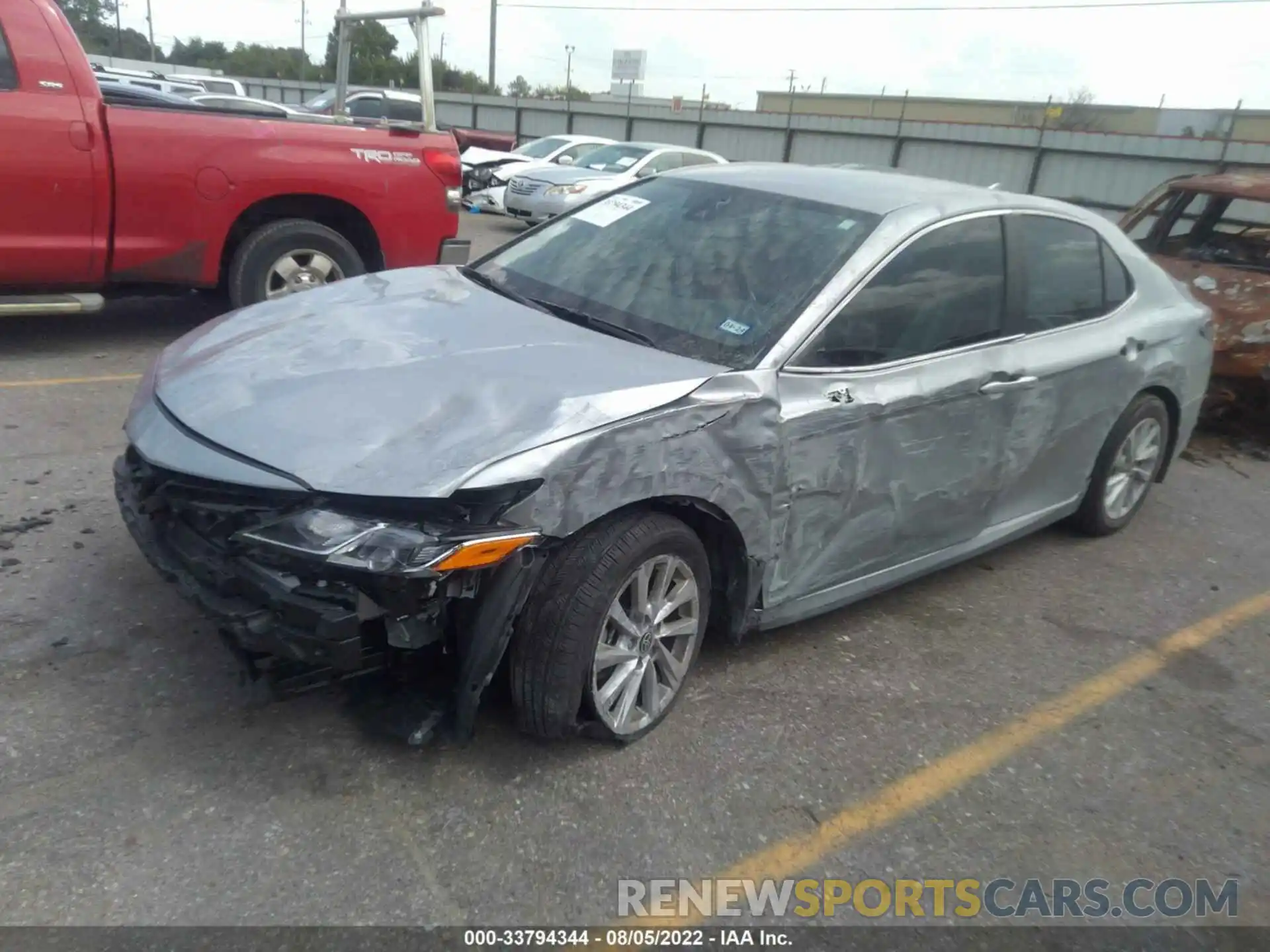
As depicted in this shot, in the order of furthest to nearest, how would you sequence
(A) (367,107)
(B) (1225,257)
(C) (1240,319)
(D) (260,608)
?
(A) (367,107) → (B) (1225,257) → (C) (1240,319) → (D) (260,608)

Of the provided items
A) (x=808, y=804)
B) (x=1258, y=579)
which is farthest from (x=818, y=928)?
(x=1258, y=579)

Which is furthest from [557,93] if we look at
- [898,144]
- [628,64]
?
[898,144]

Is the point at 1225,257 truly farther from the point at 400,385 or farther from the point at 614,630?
the point at 400,385

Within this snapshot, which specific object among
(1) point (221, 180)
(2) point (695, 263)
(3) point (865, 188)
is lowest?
(1) point (221, 180)

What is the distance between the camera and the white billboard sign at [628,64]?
74.9m

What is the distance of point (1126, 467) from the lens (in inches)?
204

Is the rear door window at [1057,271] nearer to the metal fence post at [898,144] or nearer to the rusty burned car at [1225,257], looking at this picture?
the rusty burned car at [1225,257]

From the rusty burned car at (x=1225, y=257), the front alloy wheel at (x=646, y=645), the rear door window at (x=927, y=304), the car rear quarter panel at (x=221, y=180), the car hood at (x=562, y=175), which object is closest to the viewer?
the front alloy wheel at (x=646, y=645)

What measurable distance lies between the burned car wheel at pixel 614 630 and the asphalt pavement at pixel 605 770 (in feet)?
0.55

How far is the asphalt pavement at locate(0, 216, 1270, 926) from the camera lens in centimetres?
261

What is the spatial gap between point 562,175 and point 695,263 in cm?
1226

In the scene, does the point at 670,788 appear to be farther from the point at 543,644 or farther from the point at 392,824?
the point at 392,824

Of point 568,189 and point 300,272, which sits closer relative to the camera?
point 300,272

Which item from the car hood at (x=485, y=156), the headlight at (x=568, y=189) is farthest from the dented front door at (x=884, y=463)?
the car hood at (x=485, y=156)
